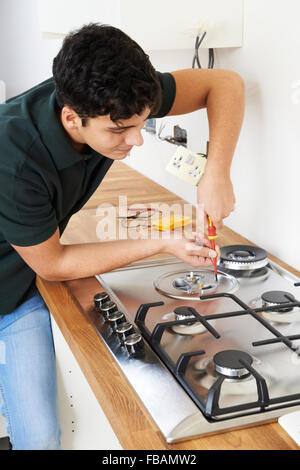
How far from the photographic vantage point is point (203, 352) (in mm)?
939

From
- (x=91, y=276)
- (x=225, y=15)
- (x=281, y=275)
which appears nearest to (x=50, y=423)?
(x=91, y=276)

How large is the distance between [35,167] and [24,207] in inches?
3.1

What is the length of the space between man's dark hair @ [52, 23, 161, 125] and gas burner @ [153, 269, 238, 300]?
0.40 metres

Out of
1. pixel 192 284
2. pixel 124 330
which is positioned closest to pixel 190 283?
pixel 192 284

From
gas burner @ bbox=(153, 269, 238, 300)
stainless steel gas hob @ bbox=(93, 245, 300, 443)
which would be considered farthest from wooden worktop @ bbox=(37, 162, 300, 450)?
gas burner @ bbox=(153, 269, 238, 300)

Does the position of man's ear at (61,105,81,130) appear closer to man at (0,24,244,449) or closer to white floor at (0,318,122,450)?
man at (0,24,244,449)

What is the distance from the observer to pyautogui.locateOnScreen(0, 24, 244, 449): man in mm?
974

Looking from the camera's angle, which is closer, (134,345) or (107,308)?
(134,345)

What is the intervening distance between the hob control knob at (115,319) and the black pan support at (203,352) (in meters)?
0.03

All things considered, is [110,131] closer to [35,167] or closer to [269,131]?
[35,167]

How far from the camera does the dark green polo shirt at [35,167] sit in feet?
3.59

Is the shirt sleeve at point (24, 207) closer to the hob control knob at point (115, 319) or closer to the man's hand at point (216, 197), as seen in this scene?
the hob control knob at point (115, 319)
